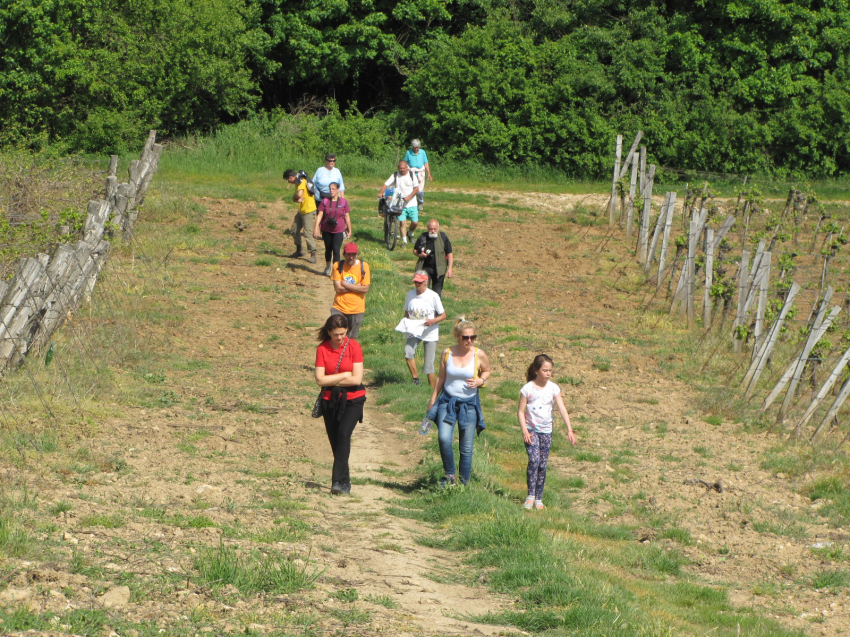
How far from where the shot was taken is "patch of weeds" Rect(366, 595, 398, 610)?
6281 millimetres

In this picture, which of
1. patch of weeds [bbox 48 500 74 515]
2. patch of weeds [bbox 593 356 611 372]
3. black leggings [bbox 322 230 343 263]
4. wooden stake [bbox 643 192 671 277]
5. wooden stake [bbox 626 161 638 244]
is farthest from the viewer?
wooden stake [bbox 626 161 638 244]

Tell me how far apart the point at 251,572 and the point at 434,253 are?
8269mm

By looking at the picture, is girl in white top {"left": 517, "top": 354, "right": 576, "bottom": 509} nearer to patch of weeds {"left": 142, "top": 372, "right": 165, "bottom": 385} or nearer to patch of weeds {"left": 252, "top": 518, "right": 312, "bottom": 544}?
patch of weeds {"left": 252, "top": 518, "right": 312, "bottom": 544}

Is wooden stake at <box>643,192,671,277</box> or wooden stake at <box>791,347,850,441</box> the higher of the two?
wooden stake at <box>643,192,671,277</box>

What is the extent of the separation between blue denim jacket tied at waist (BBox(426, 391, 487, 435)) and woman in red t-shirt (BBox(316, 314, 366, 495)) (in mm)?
744

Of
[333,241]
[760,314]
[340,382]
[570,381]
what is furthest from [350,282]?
[760,314]

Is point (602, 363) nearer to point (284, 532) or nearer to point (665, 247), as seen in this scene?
point (665, 247)

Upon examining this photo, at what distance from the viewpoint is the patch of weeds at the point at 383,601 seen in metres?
6.28

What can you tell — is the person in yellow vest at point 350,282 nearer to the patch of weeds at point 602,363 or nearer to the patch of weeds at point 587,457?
the patch of weeds at point 587,457

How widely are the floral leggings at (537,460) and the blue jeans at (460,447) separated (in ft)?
1.69

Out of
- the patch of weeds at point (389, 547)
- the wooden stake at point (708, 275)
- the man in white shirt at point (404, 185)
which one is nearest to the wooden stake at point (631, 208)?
the man in white shirt at point (404, 185)

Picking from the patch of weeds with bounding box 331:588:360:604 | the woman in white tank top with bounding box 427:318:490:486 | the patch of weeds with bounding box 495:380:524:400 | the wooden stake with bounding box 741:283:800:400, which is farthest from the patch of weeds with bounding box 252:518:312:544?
the wooden stake with bounding box 741:283:800:400

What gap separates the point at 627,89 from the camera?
3139 cm

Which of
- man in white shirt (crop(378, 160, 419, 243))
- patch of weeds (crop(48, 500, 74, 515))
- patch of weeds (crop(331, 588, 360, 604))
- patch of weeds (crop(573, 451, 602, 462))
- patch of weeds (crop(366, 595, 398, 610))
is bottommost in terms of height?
patch of weeds (crop(573, 451, 602, 462))
